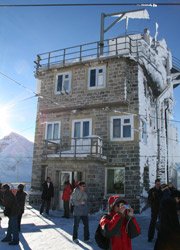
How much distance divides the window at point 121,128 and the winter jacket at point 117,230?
513 inches

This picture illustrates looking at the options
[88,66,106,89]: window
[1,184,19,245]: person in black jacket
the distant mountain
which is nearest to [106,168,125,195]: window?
[88,66,106,89]: window

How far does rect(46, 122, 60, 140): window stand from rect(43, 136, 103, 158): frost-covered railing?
36 centimetres

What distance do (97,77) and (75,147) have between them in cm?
507

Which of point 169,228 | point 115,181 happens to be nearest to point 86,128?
point 115,181

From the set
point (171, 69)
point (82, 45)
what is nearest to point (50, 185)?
point (82, 45)

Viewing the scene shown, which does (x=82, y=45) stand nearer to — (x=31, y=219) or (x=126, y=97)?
(x=126, y=97)

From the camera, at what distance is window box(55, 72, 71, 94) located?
19.7 meters

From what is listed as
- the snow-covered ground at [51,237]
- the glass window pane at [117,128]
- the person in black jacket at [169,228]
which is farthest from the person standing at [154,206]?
the glass window pane at [117,128]

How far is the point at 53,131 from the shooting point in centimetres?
1956

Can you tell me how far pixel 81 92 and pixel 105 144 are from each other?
377 centimetres

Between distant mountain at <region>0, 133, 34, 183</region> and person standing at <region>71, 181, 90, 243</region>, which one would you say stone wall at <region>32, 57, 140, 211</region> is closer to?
person standing at <region>71, 181, 90, 243</region>

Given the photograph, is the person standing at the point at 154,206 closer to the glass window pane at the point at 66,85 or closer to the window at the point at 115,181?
the window at the point at 115,181

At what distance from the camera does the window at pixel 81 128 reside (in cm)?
1845

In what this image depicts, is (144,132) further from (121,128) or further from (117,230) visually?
(117,230)
